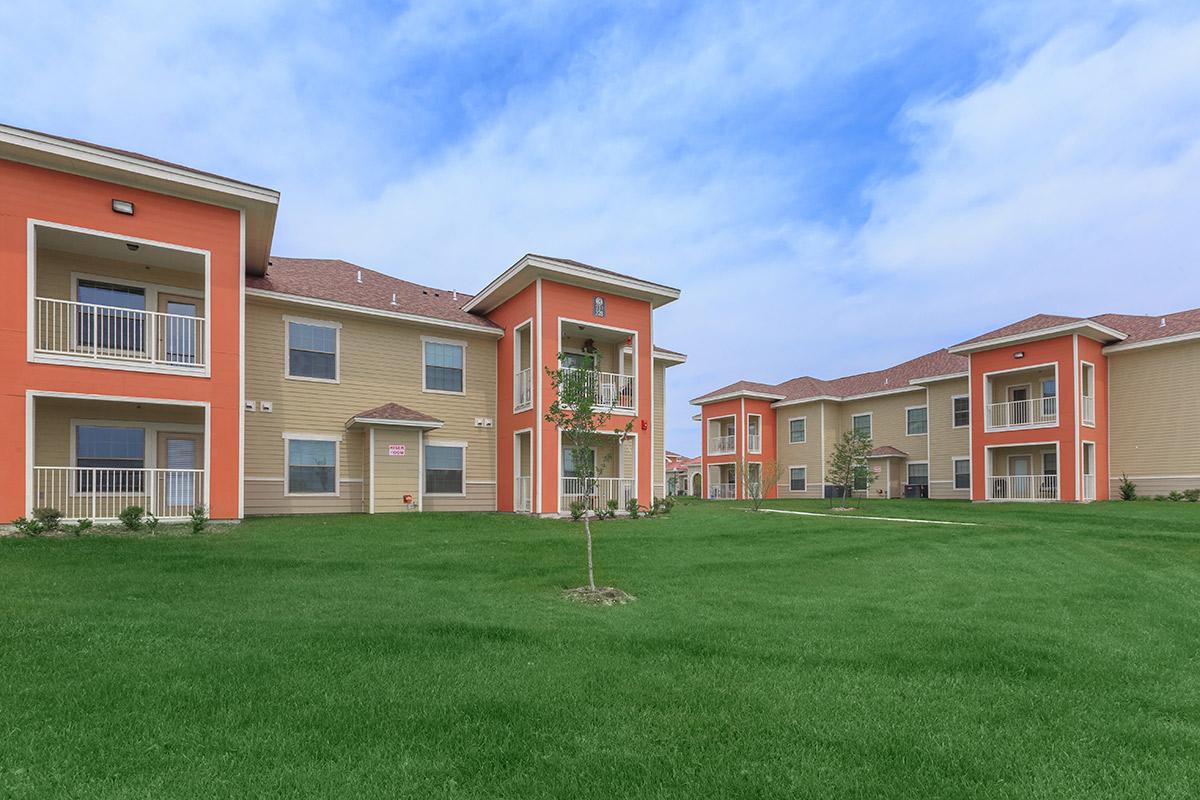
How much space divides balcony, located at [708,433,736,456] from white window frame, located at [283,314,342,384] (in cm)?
2663

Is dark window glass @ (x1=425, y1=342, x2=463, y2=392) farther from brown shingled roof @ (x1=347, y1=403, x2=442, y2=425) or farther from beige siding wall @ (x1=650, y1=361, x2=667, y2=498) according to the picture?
beige siding wall @ (x1=650, y1=361, x2=667, y2=498)

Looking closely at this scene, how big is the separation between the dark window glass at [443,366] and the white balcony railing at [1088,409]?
23560 mm

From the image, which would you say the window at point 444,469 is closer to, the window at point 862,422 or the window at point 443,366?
the window at point 443,366

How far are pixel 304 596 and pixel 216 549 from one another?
13.5 ft

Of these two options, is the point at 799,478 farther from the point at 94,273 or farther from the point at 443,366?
the point at 94,273

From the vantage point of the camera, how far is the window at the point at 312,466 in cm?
1755

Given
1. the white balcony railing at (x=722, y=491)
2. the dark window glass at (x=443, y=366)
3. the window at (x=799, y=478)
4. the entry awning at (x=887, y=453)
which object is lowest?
the white balcony railing at (x=722, y=491)

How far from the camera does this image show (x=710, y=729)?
4047 mm

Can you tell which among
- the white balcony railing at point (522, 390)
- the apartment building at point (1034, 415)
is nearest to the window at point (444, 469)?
the white balcony railing at point (522, 390)

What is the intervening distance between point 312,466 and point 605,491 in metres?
8.52

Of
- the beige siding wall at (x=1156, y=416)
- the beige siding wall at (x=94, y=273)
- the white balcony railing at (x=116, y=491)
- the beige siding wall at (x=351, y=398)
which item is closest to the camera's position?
the white balcony railing at (x=116, y=491)

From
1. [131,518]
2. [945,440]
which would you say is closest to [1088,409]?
[945,440]

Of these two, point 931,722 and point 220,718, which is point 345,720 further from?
point 931,722

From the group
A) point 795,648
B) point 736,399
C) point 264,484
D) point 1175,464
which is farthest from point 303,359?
point 1175,464
